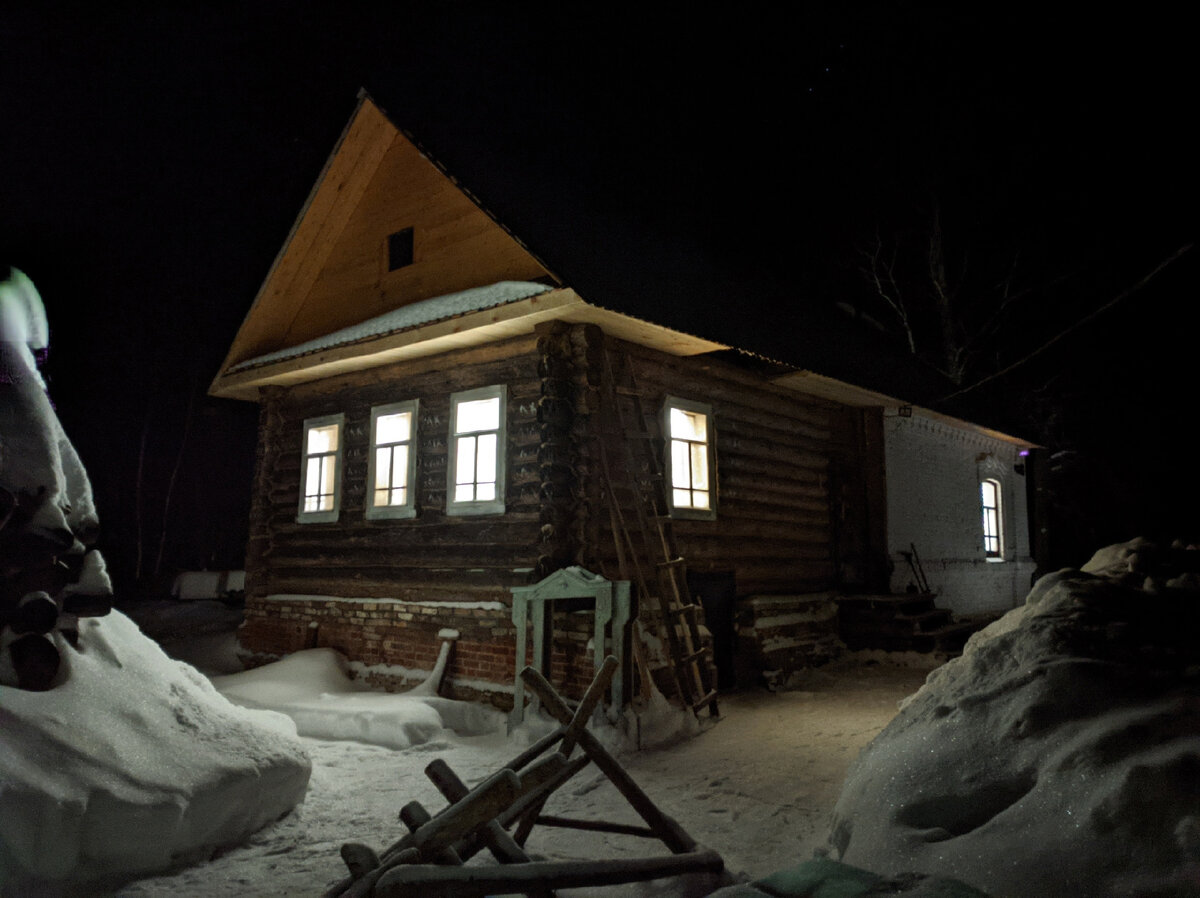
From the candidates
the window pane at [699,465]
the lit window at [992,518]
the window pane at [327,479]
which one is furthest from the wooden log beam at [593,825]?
the lit window at [992,518]

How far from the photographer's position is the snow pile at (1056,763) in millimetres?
2723

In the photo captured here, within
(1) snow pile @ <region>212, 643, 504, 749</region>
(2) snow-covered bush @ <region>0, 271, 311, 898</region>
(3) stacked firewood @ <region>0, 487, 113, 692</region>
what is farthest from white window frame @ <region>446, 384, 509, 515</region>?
(3) stacked firewood @ <region>0, 487, 113, 692</region>

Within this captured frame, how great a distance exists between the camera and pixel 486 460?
9242 millimetres

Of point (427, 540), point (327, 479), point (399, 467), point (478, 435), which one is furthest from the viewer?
point (327, 479)

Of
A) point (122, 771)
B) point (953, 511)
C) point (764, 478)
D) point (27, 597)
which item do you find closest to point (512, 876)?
point (122, 771)

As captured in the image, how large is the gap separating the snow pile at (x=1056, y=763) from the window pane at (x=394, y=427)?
732 cm

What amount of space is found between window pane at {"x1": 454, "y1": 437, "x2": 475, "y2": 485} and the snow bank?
4377 millimetres

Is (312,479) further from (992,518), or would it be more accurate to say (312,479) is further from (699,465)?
(992,518)

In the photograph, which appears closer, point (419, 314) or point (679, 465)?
point (419, 314)

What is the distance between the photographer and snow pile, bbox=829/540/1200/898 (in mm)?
2723

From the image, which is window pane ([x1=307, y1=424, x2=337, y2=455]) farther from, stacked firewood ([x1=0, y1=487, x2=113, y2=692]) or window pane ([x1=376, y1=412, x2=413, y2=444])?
stacked firewood ([x1=0, y1=487, x2=113, y2=692])

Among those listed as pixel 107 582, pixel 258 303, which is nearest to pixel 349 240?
pixel 258 303

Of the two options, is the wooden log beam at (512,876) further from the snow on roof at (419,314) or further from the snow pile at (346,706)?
the snow on roof at (419,314)

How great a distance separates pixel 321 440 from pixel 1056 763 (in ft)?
34.1
